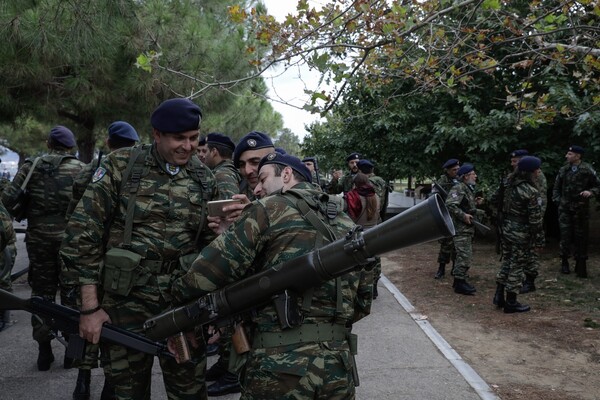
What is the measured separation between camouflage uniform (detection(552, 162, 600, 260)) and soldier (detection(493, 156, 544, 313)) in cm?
233

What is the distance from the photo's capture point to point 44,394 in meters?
3.93

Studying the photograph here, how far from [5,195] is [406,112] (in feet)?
30.6

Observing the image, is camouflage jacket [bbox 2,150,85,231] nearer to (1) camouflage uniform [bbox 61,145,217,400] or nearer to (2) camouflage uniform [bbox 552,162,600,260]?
(1) camouflage uniform [bbox 61,145,217,400]

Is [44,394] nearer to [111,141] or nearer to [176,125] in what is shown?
[111,141]

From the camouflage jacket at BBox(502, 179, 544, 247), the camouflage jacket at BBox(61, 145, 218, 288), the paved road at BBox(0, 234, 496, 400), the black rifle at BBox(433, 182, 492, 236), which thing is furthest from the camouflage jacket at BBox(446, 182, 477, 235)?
the camouflage jacket at BBox(61, 145, 218, 288)

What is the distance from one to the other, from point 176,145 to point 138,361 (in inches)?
46.9

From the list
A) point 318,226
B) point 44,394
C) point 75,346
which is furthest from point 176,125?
point 44,394

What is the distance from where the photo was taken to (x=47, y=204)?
493 cm

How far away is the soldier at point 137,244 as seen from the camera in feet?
8.51

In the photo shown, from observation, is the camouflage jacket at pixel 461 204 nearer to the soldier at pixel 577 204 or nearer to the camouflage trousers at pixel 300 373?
the soldier at pixel 577 204

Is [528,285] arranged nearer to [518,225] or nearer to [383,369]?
[518,225]

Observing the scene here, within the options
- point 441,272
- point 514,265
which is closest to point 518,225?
point 514,265

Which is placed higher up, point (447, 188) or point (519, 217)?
point (447, 188)

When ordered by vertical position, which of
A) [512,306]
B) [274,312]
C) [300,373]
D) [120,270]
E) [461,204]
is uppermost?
[461,204]
